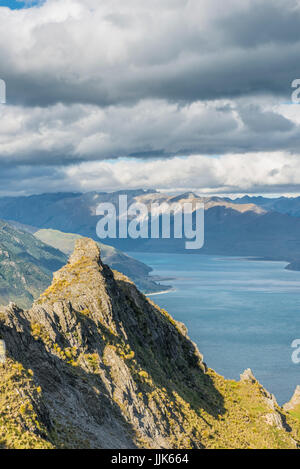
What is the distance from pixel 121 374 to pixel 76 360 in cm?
580

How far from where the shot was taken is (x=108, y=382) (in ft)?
185

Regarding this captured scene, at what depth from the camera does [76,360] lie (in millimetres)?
57250

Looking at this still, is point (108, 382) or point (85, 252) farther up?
point (85, 252)

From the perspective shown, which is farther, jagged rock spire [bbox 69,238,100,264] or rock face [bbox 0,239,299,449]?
jagged rock spire [bbox 69,238,100,264]

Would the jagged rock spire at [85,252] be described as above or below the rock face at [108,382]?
above

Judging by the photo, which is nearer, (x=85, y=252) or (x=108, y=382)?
(x=108, y=382)

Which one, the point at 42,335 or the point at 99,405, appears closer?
the point at 99,405

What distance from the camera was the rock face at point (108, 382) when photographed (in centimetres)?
4184

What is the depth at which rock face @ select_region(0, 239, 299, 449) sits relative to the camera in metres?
41.8

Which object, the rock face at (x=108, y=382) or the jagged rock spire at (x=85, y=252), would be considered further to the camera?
the jagged rock spire at (x=85, y=252)

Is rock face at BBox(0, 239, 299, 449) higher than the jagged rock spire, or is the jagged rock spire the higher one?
the jagged rock spire
